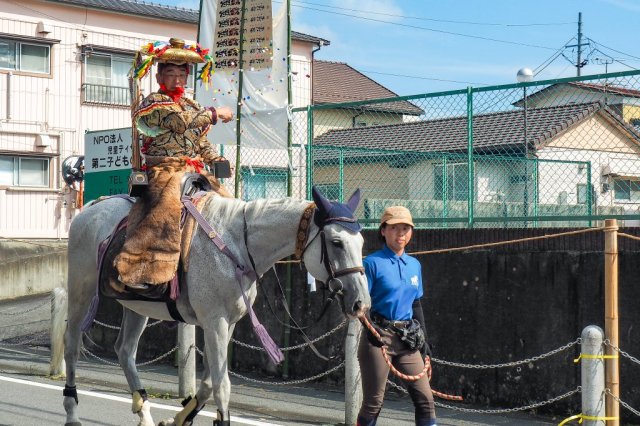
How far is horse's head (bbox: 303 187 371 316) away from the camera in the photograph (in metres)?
6.57

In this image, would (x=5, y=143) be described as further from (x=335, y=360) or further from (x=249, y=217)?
(x=249, y=217)

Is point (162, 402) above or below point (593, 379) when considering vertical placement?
below

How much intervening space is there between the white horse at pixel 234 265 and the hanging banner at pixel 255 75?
15.2 ft

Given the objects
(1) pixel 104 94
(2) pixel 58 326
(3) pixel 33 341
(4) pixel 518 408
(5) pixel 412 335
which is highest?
(1) pixel 104 94

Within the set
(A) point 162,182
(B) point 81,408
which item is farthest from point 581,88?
(B) point 81,408

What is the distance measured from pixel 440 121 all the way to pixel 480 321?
327 cm

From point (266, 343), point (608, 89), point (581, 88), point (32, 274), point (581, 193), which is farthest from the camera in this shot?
point (32, 274)

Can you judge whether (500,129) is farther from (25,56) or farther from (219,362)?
(25,56)

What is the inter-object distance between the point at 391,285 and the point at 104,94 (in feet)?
86.2

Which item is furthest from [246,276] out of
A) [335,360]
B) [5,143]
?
[5,143]

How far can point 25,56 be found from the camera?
2989 cm

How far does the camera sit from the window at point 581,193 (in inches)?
482

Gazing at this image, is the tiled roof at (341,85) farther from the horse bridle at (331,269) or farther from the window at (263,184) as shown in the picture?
the horse bridle at (331,269)

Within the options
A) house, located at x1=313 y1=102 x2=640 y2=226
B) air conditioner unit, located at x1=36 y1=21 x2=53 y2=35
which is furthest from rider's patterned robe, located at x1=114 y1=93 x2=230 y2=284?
air conditioner unit, located at x1=36 y1=21 x2=53 y2=35
